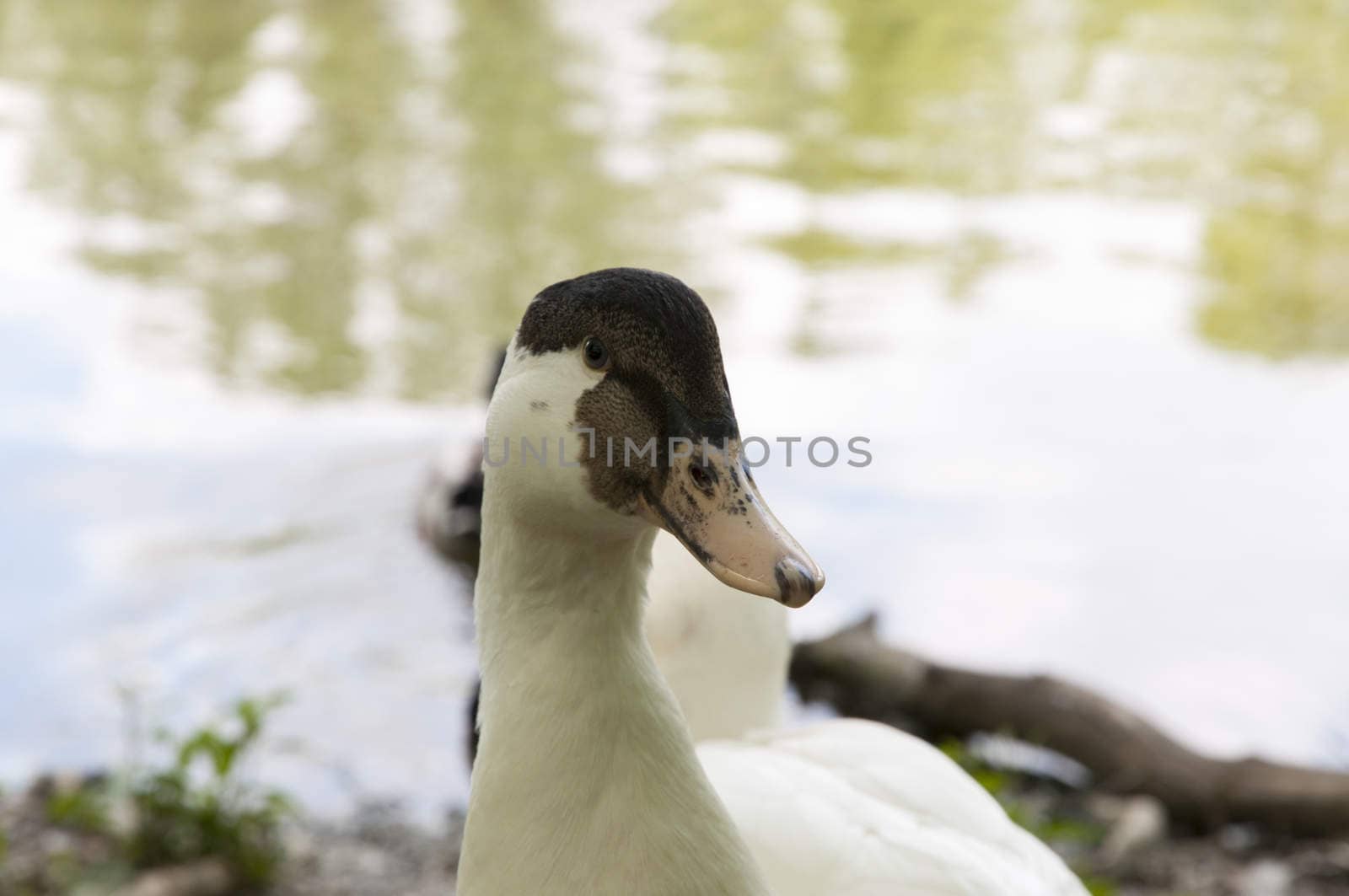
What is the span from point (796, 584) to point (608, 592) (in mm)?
283

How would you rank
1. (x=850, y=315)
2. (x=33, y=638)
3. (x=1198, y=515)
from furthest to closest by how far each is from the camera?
(x=850, y=315), (x=1198, y=515), (x=33, y=638)

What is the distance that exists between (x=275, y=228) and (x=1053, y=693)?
5111 mm

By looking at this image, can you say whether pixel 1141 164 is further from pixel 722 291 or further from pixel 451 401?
pixel 451 401

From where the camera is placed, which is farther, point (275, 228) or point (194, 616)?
point (275, 228)

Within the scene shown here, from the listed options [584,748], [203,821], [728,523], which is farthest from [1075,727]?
[728,523]

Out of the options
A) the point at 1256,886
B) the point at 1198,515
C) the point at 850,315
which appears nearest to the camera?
the point at 1256,886

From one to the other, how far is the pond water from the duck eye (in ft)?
8.94

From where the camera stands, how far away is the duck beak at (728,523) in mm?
1425

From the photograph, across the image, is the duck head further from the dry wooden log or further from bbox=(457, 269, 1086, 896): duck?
the dry wooden log

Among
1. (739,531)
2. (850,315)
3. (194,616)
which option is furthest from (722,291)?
(739,531)

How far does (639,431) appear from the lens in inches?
58.9

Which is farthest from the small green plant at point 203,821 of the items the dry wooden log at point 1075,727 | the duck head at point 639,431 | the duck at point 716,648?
the duck head at point 639,431

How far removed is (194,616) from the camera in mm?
4719

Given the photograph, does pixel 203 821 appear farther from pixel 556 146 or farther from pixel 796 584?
pixel 556 146
